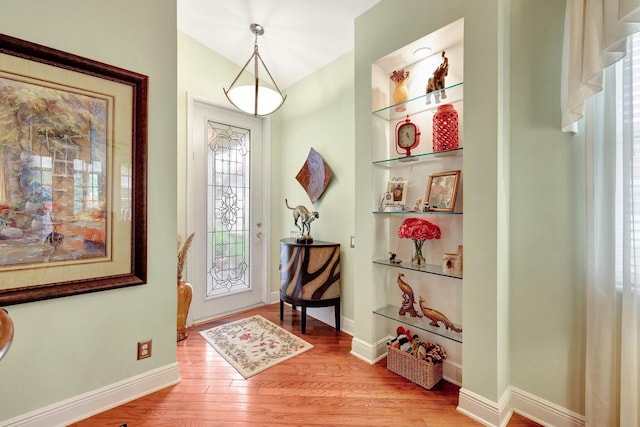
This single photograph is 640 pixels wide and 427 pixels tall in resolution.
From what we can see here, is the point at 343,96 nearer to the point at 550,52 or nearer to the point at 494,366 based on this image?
the point at 550,52

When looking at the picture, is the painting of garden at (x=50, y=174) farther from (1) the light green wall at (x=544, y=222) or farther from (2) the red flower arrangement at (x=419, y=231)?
(1) the light green wall at (x=544, y=222)

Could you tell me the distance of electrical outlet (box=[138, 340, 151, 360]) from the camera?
5.86ft

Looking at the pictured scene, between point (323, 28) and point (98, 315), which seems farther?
point (323, 28)

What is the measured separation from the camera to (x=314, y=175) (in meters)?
3.01

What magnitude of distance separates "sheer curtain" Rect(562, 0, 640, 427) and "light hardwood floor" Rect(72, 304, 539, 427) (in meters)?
0.51

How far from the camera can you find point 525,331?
1.62m

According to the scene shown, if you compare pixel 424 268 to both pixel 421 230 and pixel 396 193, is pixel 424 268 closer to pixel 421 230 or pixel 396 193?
pixel 421 230

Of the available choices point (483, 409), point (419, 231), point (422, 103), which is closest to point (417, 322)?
point (483, 409)

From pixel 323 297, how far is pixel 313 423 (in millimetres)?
1144

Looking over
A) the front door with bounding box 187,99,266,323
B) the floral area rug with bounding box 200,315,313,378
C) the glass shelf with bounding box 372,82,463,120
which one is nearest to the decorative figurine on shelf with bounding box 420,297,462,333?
the floral area rug with bounding box 200,315,313,378

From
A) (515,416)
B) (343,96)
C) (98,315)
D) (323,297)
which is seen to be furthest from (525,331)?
(98,315)

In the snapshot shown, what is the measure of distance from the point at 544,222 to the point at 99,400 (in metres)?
2.80

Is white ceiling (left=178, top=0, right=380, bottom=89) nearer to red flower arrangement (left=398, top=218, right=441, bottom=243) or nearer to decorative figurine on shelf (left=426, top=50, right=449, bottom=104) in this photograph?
decorative figurine on shelf (left=426, top=50, right=449, bottom=104)

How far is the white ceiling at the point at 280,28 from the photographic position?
88.3 inches
